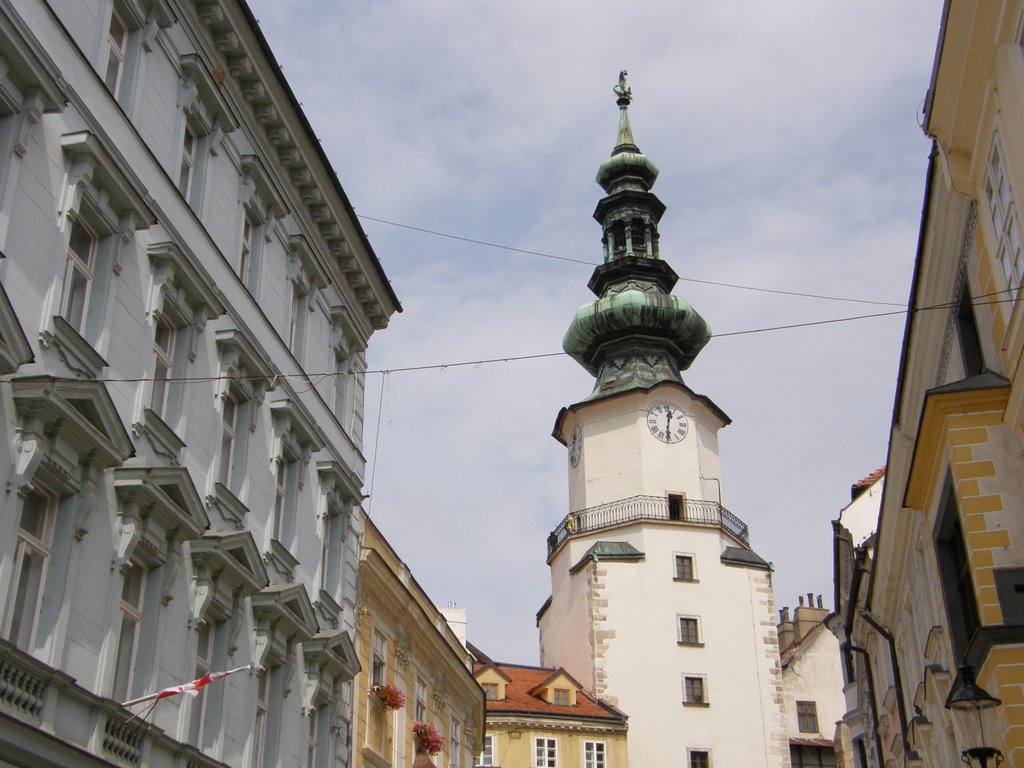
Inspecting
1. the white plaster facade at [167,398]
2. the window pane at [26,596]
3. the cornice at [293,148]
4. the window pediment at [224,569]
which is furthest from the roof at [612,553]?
the window pane at [26,596]

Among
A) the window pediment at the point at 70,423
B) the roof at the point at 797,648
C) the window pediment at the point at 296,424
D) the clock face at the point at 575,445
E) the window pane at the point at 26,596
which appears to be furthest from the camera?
the roof at the point at 797,648

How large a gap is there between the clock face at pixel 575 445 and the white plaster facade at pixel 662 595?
0.83 feet

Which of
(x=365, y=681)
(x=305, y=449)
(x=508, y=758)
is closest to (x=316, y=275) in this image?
(x=305, y=449)

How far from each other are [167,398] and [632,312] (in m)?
43.7

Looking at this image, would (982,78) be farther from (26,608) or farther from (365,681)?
(365,681)

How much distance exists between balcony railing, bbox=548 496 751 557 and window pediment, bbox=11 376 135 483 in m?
41.0

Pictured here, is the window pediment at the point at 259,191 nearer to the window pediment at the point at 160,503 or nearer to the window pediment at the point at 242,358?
the window pediment at the point at 242,358

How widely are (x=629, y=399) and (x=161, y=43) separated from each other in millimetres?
40786

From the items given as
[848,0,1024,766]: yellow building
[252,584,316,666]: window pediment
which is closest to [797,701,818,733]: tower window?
[848,0,1024,766]: yellow building

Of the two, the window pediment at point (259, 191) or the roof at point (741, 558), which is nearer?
the window pediment at point (259, 191)

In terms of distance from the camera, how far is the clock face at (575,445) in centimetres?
5688

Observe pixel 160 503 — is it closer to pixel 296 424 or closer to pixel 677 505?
pixel 296 424

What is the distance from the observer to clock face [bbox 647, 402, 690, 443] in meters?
55.1

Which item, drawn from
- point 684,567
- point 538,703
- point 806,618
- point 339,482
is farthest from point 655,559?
point 339,482
